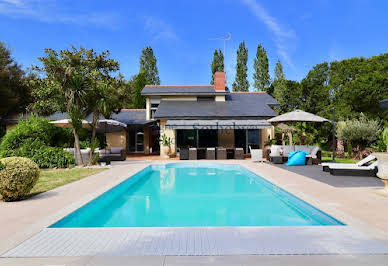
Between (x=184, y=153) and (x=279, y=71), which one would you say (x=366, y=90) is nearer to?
(x=279, y=71)

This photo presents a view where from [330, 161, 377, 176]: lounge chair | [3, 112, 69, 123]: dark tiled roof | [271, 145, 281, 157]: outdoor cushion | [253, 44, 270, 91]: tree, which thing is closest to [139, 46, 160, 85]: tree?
[253, 44, 270, 91]: tree

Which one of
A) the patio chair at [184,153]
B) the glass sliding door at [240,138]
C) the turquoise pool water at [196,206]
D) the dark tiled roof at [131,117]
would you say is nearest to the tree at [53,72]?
the dark tiled roof at [131,117]

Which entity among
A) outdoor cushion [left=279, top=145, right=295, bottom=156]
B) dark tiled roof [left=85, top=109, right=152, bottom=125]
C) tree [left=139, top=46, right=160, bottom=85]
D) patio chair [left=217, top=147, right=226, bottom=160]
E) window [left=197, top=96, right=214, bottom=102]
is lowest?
patio chair [left=217, top=147, right=226, bottom=160]

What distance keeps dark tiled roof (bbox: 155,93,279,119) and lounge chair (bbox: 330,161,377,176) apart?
1308cm

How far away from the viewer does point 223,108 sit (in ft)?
89.9

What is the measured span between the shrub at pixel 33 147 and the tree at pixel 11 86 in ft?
53.8

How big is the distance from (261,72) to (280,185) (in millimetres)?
44769

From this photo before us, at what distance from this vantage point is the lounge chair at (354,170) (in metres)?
11.6

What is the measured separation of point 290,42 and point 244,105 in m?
15.6

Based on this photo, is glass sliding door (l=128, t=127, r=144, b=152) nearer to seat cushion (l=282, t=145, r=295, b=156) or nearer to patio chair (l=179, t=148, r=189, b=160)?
patio chair (l=179, t=148, r=189, b=160)

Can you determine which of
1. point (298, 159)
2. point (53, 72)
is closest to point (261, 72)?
point (298, 159)

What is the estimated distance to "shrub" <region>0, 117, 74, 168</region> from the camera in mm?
16281

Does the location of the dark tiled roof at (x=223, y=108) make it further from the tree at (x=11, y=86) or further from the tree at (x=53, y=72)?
the tree at (x=11, y=86)

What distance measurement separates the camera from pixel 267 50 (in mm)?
51312
